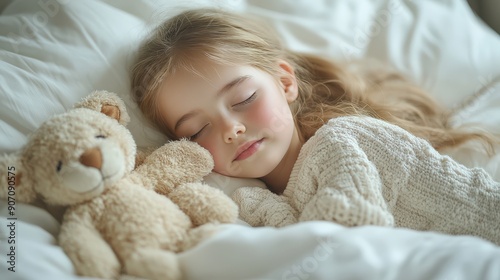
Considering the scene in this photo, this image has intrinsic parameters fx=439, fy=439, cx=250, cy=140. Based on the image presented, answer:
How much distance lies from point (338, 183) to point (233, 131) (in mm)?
269

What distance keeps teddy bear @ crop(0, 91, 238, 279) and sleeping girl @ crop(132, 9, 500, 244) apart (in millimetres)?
210

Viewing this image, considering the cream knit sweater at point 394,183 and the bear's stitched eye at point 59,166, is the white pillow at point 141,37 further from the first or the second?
the cream knit sweater at point 394,183

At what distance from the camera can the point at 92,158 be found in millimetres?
744

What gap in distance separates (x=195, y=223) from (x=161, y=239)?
0.34ft

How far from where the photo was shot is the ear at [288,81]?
1.21 m

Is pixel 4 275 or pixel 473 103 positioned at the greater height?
pixel 4 275

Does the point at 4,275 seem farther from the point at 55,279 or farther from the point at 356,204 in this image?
the point at 356,204

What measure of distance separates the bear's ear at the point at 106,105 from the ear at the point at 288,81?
46 cm

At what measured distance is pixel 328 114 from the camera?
1.20 metres

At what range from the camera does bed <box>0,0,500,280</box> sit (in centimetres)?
70

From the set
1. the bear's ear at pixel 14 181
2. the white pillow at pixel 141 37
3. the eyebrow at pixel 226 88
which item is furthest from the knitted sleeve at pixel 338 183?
the bear's ear at pixel 14 181

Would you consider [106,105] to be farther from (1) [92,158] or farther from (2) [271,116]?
(2) [271,116]

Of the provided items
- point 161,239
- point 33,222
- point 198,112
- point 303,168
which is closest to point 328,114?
point 303,168

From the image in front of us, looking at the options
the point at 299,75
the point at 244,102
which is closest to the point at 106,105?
the point at 244,102
